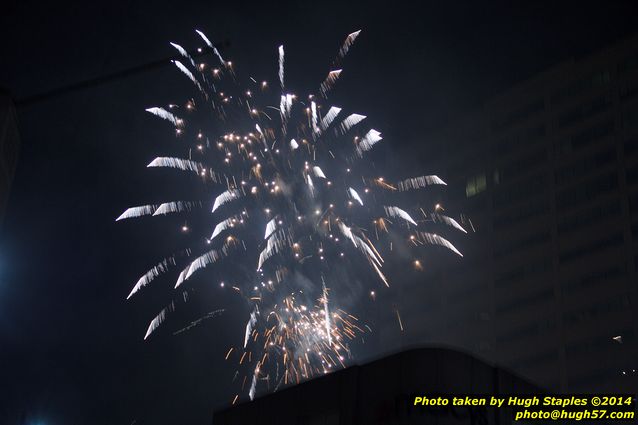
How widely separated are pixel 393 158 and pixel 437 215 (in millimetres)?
13036

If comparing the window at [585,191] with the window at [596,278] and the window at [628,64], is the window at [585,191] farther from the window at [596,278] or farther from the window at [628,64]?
the window at [628,64]

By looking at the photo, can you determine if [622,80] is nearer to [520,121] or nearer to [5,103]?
[520,121]

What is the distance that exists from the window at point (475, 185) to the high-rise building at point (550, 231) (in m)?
0.15

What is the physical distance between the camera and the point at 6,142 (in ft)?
88.2

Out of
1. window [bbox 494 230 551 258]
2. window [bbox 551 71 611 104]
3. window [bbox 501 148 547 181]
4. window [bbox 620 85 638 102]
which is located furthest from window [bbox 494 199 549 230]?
window [bbox 620 85 638 102]

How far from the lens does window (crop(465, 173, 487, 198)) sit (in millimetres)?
115750

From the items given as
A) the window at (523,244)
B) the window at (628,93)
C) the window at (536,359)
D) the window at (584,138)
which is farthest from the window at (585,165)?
the window at (536,359)

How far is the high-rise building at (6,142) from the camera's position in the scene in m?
26.5

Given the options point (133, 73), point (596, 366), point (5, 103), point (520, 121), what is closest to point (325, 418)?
point (5, 103)

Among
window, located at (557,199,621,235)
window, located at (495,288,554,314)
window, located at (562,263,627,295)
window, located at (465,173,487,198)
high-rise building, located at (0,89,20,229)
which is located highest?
window, located at (465,173,487,198)

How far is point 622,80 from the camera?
334ft

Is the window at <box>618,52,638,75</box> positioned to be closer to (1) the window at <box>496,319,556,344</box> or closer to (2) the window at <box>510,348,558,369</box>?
(1) the window at <box>496,319,556,344</box>

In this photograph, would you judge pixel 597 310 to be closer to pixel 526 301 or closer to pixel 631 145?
pixel 526 301

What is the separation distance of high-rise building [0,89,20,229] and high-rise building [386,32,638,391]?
77812 mm
